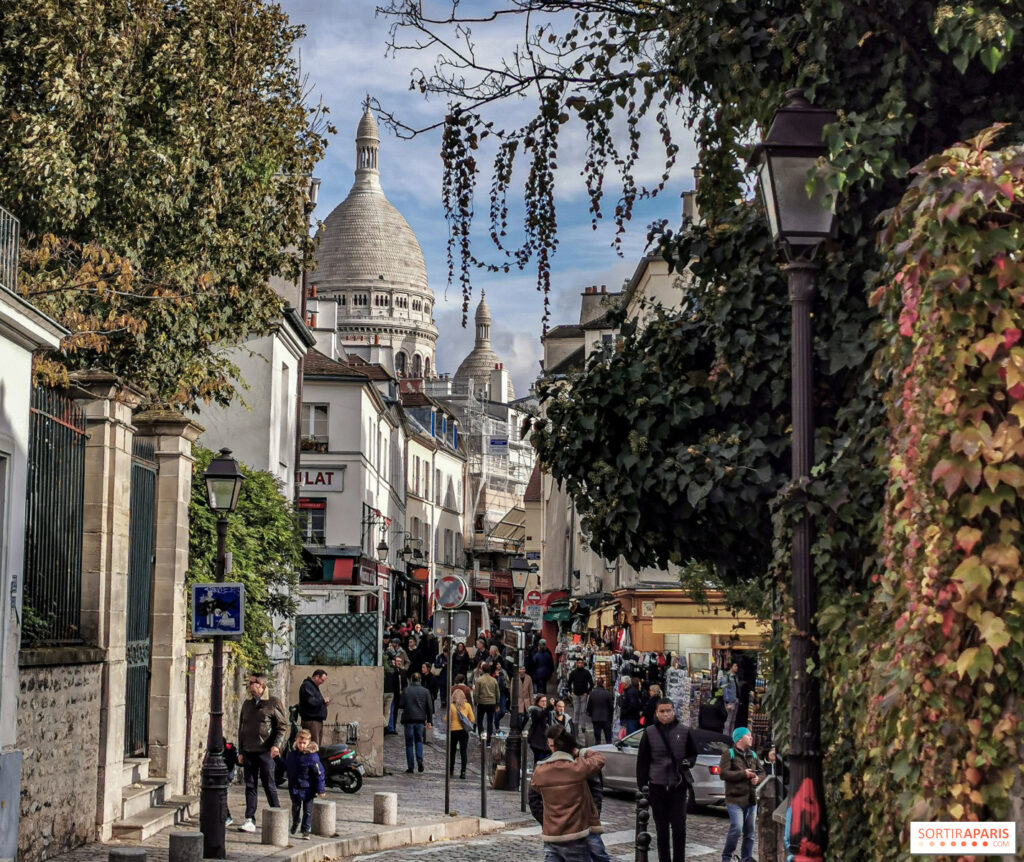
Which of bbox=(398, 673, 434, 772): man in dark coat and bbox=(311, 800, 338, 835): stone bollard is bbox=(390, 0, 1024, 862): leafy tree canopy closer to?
bbox=(311, 800, 338, 835): stone bollard

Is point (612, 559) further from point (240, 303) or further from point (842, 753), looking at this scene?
point (240, 303)

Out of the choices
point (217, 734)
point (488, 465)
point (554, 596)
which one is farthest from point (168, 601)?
point (488, 465)

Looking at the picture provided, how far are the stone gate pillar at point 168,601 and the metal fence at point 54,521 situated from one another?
2624 mm

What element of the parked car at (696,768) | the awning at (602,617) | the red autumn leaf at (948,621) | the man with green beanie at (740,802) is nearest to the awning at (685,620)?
the awning at (602,617)

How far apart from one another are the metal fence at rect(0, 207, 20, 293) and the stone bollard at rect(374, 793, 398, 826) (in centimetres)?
793

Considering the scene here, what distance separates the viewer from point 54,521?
1338cm

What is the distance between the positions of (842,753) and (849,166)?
2823 millimetres

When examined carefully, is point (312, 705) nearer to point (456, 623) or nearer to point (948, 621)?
point (456, 623)

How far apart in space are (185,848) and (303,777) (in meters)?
3.72

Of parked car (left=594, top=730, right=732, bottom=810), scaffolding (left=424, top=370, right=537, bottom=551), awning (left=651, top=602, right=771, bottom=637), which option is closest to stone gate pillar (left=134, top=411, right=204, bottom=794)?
parked car (left=594, top=730, right=732, bottom=810)

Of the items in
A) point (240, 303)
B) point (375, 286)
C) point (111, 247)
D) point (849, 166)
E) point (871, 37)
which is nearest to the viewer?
point (849, 166)

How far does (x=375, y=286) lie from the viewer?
19600 cm

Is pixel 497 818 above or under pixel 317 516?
under

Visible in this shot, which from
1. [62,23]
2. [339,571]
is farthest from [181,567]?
[339,571]
